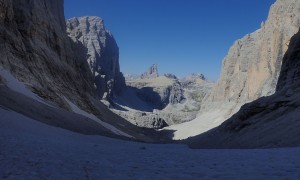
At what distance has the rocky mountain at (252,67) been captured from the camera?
85.6 metres

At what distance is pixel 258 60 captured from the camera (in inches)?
3952

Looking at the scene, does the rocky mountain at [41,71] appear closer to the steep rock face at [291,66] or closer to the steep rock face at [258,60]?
the steep rock face at [291,66]

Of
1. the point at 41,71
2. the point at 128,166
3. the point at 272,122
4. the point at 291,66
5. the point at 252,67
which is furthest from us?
the point at 252,67

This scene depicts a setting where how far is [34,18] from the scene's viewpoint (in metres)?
Answer: 62.5

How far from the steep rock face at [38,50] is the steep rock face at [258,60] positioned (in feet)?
151

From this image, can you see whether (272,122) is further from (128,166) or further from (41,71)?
(41,71)

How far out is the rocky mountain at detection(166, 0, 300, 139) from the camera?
8562cm

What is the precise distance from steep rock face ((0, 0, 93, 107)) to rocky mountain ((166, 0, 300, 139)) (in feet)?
106

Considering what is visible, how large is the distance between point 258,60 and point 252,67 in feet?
14.0

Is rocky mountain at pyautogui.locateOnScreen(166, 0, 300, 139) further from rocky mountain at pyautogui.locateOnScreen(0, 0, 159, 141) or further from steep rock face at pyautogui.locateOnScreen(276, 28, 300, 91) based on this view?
steep rock face at pyautogui.locateOnScreen(276, 28, 300, 91)

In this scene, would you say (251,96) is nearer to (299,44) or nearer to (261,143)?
(299,44)

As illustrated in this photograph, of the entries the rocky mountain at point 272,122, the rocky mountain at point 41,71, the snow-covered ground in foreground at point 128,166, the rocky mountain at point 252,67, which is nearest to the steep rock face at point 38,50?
the rocky mountain at point 41,71

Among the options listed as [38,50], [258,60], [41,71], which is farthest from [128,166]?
[258,60]

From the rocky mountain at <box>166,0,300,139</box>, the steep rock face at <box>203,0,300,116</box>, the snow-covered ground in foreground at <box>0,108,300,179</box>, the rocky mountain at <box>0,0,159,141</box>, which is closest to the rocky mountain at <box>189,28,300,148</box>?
the snow-covered ground in foreground at <box>0,108,300,179</box>
